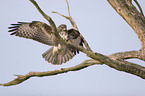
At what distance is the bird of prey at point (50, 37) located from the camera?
4047 millimetres

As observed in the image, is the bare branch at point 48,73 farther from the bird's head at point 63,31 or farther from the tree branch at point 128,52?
the bird's head at point 63,31

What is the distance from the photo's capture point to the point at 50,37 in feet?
13.6

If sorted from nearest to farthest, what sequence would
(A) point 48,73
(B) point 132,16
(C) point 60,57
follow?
(B) point 132,16 < (A) point 48,73 < (C) point 60,57

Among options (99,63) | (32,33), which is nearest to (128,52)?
(99,63)

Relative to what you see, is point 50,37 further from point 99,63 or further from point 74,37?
point 99,63

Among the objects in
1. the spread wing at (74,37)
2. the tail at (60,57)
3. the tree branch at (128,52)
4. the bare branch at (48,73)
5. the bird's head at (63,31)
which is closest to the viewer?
the tree branch at (128,52)

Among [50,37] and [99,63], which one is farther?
[50,37]

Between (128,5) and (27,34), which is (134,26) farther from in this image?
(27,34)

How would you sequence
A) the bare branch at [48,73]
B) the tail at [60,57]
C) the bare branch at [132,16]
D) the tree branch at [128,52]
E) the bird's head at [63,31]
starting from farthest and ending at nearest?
the tail at [60,57], the bird's head at [63,31], the bare branch at [48,73], the bare branch at [132,16], the tree branch at [128,52]

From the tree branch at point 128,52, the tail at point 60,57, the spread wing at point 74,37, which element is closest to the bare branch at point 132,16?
the tree branch at point 128,52

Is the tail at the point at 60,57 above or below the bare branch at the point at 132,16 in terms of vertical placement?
below

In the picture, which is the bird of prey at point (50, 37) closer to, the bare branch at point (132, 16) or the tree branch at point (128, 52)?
the tree branch at point (128, 52)

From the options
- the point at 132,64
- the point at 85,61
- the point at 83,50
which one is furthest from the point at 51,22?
the point at 132,64

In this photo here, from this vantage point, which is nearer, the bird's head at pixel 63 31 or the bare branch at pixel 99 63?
the bare branch at pixel 99 63
